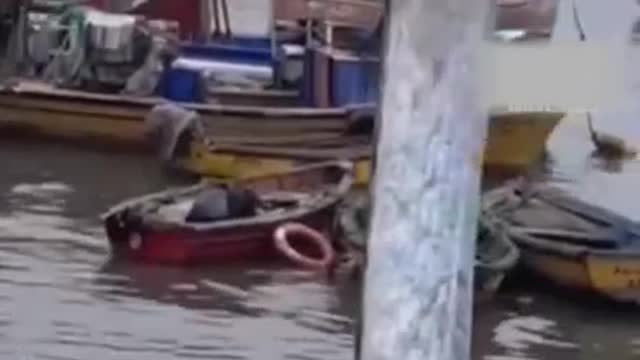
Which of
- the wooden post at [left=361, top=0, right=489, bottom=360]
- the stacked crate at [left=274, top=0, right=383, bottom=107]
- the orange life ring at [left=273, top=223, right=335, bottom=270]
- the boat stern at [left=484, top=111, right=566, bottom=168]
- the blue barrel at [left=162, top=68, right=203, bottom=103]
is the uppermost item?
the wooden post at [left=361, top=0, right=489, bottom=360]

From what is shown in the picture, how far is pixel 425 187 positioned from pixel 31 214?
528 inches

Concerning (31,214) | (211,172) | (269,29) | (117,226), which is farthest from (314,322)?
(269,29)

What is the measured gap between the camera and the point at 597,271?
12336mm

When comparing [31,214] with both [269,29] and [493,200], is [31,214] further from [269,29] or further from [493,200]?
[269,29]

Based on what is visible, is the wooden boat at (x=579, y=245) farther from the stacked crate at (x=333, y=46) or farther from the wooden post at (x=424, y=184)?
the wooden post at (x=424, y=184)

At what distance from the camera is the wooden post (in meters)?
1.91

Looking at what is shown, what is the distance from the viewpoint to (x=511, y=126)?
20359 millimetres

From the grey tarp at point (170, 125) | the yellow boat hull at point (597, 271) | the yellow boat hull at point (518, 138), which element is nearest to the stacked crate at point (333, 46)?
the yellow boat hull at point (518, 138)

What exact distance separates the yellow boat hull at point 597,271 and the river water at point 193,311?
0.61 ft

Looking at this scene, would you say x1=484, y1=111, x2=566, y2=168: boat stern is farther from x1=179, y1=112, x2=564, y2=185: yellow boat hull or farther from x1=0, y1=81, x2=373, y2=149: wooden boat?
x1=0, y1=81, x2=373, y2=149: wooden boat

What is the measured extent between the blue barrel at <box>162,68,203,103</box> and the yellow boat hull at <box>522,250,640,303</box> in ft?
26.9

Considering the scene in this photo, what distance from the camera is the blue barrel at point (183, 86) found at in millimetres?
20391

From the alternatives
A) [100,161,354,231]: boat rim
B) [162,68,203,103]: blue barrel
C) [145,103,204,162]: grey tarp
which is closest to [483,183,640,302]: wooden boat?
[100,161,354,231]: boat rim

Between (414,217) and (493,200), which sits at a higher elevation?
(414,217)
